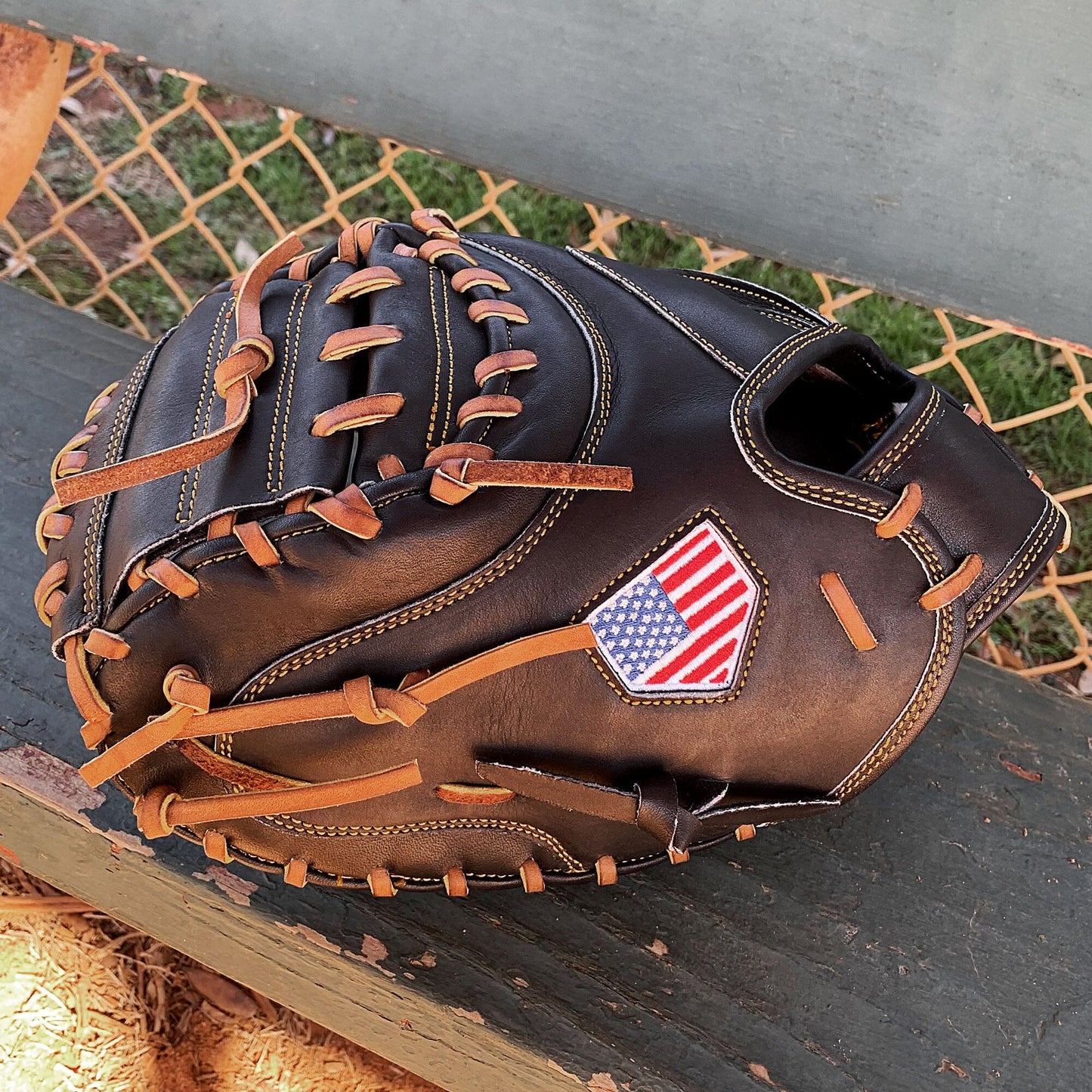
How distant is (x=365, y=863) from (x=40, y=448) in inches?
28.0

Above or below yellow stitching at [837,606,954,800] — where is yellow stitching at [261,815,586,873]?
below

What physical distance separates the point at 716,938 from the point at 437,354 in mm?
577

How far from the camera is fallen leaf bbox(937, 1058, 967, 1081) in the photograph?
2.78 ft

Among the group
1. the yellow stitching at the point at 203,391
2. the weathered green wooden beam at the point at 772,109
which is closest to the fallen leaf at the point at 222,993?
the yellow stitching at the point at 203,391

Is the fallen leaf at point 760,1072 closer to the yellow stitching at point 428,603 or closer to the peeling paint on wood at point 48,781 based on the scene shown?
the yellow stitching at point 428,603

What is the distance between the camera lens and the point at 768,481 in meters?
0.75

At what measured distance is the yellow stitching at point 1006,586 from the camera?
82 centimetres

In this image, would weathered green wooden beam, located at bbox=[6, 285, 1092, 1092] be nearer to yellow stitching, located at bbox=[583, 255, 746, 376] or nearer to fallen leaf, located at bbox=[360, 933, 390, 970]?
fallen leaf, located at bbox=[360, 933, 390, 970]

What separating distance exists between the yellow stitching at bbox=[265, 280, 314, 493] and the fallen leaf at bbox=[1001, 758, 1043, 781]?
0.80 m

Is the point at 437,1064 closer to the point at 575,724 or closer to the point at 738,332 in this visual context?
the point at 575,724

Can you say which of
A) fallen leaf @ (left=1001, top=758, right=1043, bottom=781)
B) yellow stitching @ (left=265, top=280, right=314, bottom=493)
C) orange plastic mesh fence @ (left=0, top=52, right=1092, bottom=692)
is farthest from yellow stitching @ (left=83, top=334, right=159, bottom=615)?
fallen leaf @ (left=1001, top=758, right=1043, bottom=781)

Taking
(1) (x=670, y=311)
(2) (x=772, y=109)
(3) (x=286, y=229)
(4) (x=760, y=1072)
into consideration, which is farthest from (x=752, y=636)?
(3) (x=286, y=229)

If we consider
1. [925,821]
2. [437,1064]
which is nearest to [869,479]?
[925,821]

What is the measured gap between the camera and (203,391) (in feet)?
2.63
